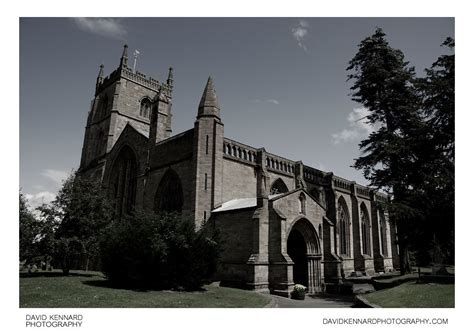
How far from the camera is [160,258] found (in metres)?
14.8

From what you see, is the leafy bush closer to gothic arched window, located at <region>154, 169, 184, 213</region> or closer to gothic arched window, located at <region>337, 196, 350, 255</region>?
gothic arched window, located at <region>154, 169, 184, 213</region>

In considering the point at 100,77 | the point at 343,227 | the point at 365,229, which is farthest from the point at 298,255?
the point at 100,77

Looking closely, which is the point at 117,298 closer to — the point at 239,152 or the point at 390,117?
the point at 239,152

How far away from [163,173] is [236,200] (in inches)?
244

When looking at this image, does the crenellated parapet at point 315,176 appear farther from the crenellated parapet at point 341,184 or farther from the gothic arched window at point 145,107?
the gothic arched window at point 145,107

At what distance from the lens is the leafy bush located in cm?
1507

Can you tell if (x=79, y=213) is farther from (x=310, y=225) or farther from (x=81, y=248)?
(x=310, y=225)

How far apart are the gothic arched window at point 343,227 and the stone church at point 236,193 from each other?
10cm

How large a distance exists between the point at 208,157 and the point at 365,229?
24.5 m

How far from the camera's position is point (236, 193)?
23.3 meters

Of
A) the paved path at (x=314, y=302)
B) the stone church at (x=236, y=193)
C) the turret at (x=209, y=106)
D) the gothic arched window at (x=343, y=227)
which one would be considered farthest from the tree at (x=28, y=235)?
the gothic arched window at (x=343, y=227)

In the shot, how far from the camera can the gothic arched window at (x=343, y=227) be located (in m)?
33.2
